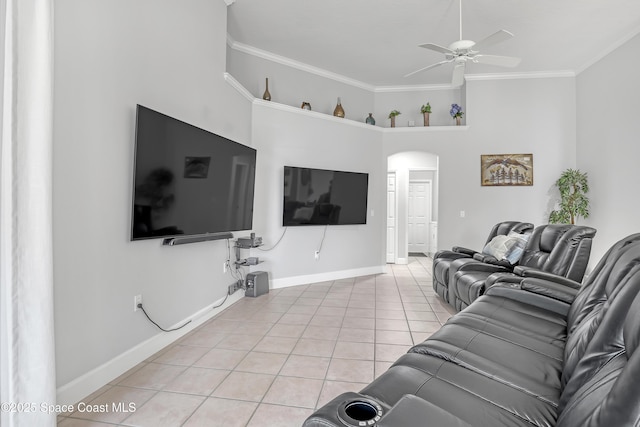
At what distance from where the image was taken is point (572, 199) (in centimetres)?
523

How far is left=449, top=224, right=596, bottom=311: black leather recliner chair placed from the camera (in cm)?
285

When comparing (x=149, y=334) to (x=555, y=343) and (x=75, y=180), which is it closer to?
(x=75, y=180)

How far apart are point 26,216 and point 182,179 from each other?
122 cm

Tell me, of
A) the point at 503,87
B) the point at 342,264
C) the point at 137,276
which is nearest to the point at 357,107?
the point at 503,87

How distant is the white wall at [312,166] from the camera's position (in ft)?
15.3

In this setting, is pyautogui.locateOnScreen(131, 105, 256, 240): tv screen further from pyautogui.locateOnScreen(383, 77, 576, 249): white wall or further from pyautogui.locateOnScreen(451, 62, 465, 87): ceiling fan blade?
pyautogui.locateOnScreen(383, 77, 576, 249): white wall

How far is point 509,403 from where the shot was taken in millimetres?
1145

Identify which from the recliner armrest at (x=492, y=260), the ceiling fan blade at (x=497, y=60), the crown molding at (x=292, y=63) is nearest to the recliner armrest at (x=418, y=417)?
the recliner armrest at (x=492, y=260)

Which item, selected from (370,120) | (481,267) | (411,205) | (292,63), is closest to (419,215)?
(411,205)

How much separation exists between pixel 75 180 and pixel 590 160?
21.2 feet

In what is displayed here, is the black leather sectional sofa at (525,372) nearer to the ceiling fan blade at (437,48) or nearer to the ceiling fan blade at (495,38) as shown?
the ceiling fan blade at (495,38)

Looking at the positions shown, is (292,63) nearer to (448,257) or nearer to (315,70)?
(315,70)

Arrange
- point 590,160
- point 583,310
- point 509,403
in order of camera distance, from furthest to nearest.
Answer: point 590,160 < point 583,310 < point 509,403

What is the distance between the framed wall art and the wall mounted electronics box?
4.03 metres
